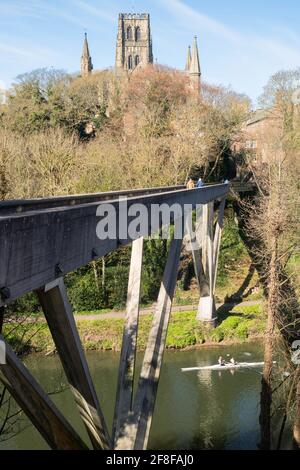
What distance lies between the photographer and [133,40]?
84312 mm

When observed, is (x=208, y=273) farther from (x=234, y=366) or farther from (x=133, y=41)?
(x=133, y=41)

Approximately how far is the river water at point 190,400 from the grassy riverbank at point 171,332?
56 cm

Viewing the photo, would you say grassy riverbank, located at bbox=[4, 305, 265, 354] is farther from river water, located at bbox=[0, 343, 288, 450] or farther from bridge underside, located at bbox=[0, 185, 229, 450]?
bridge underside, located at bbox=[0, 185, 229, 450]

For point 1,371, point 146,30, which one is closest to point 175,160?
point 1,371

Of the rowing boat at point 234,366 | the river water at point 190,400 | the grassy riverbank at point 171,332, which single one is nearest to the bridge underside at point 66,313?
the river water at point 190,400

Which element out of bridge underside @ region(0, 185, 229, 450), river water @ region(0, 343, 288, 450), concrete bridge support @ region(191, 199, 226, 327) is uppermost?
bridge underside @ region(0, 185, 229, 450)

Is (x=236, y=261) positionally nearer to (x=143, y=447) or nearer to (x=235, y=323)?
(x=235, y=323)

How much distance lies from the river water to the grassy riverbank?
556 mm

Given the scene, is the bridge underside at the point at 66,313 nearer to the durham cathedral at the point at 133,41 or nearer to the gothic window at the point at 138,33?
the durham cathedral at the point at 133,41

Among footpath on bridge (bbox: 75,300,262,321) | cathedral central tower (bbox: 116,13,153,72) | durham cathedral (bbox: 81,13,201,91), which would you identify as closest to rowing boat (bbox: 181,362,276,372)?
footpath on bridge (bbox: 75,300,262,321)

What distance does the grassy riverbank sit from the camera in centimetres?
1952

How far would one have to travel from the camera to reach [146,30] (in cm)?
8525

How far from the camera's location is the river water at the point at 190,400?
12273 mm

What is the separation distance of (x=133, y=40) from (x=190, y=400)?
3176 inches
